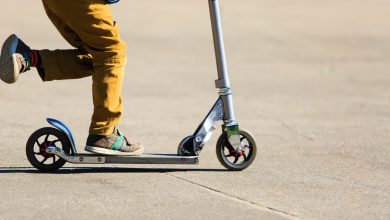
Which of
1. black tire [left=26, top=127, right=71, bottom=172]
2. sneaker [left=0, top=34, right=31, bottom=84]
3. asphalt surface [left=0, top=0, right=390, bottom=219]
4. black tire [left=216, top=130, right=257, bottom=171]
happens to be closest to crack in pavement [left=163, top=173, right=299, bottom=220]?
asphalt surface [left=0, top=0, right=390, bottom=219]

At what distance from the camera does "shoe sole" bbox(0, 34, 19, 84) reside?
21.7 feet

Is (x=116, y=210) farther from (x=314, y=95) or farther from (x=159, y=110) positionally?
(x=314, y=95)

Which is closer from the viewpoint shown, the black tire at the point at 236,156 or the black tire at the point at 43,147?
the black tire at the point at 43,147

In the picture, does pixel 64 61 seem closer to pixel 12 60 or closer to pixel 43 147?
pixel 12 60

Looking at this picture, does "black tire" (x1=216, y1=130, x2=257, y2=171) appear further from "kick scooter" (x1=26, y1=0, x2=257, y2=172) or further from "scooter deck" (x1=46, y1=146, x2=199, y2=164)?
"scooter deck" (x1=46, y1=146, x2=199, y2=164)

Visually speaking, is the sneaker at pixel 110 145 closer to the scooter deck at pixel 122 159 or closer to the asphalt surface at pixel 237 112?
the scooter deck at pixel 122 159

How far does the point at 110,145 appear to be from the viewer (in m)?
6.89

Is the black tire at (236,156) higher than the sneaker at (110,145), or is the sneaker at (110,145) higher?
the sneaker at (110,145)

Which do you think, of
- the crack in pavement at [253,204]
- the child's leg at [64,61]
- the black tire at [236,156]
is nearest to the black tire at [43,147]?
the child's leg at [64,61]

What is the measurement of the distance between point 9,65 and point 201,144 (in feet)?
4.66

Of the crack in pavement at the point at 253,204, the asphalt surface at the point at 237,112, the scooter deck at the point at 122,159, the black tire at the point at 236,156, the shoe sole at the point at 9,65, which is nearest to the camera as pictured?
the crack in pavement at the point at 253,204

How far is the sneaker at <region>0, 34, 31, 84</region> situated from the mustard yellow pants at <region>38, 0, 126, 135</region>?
16 cm

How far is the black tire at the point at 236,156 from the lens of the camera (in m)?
7.11

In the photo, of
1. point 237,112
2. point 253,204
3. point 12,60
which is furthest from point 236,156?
point 237,112
